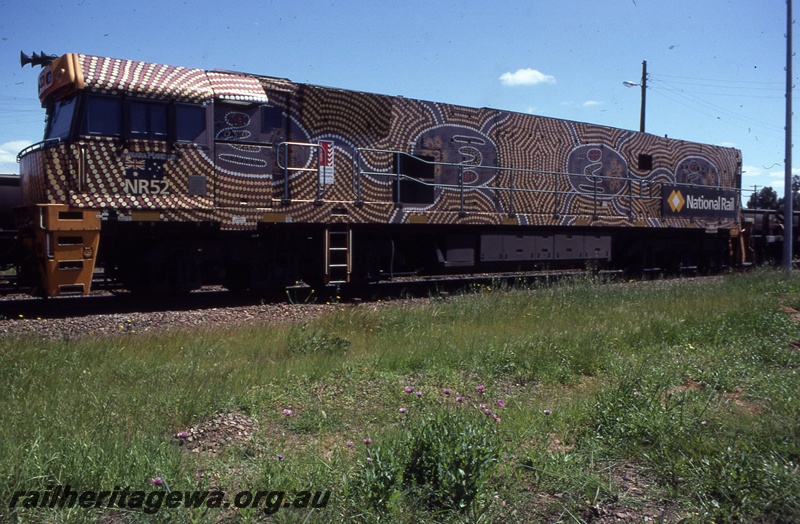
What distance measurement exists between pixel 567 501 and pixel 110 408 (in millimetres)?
2951

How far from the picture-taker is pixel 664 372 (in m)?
5.90

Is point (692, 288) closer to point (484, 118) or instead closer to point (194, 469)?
point (484, 118)

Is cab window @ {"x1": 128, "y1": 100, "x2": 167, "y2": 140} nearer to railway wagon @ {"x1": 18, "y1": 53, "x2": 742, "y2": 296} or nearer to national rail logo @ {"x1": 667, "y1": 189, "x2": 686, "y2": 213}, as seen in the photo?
railway wagon @ {"x1": 18, "y1": 53, "x2": 742, "y2": 296}

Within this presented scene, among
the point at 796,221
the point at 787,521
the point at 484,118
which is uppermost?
the point at 484,118

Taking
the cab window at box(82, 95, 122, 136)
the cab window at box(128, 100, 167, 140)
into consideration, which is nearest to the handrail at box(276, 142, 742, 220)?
the cab window at box(128, 100, 167, 140)

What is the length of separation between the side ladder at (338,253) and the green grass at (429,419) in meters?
3.57

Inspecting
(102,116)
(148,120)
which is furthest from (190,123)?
(102,116)

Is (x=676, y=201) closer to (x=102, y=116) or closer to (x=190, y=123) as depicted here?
(x=190, y=123)

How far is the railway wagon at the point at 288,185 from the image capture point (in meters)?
9.45

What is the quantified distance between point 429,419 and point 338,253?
821 cm

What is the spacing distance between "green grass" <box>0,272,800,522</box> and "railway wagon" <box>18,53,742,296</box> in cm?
318

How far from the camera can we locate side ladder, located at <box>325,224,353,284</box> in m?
11.6

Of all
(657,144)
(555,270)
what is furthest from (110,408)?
(657,144)

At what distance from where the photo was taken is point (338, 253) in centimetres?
1199
